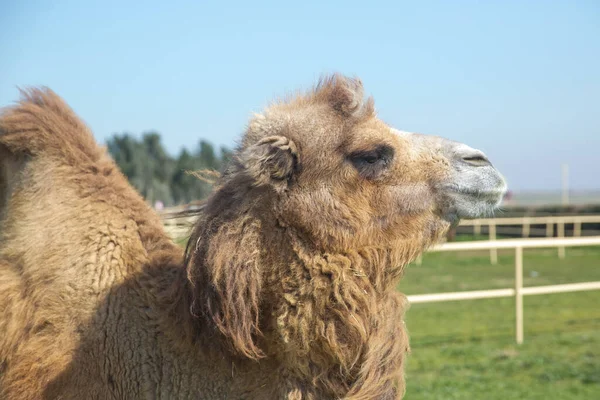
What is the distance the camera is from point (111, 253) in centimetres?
344

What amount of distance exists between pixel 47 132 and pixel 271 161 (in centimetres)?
138

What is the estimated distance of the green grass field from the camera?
7.79 metres

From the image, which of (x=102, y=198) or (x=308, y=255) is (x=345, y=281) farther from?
(x=102, y=198)

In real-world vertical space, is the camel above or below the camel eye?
below

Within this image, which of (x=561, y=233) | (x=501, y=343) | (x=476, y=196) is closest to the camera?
(x=476, y=196)

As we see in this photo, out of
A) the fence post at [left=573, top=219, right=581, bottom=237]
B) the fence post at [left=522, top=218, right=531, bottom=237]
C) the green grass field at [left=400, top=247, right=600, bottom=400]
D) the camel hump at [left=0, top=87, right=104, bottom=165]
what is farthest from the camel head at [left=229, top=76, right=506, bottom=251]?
the fence post at [left=573, top=219, right=581, bottom=237]

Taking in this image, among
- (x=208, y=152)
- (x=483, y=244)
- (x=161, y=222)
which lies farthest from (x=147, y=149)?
(x=161, y=222)

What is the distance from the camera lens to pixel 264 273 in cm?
304

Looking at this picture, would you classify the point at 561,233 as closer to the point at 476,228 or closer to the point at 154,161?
the point at 476,228

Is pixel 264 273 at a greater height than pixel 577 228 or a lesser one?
greater

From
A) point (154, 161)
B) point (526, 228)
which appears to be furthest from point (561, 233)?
point (154, 161)

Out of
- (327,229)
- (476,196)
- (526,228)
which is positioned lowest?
(526,228)

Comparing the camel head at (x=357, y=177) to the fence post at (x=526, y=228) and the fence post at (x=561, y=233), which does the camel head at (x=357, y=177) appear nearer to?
the fence post at (x=561, y=233)

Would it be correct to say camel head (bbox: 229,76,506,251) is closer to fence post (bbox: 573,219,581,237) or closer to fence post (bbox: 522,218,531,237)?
fence post (bbox: 522,218,531,237)
